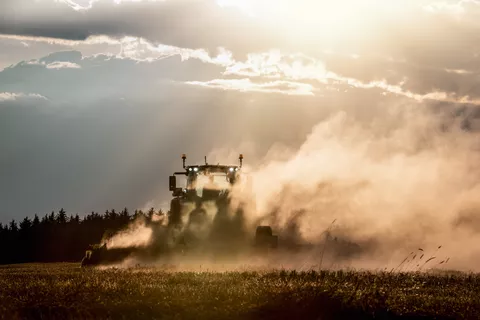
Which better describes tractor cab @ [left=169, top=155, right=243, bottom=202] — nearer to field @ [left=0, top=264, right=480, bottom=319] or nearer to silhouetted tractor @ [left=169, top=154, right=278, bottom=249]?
silhouetted tractor @ [left=169, top=154, right=278, bottom=249]

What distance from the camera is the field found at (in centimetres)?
1853

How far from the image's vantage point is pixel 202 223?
119ft

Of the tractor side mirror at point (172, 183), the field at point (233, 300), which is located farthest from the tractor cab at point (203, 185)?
the field at point (233, 300)

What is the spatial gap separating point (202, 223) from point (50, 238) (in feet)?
260

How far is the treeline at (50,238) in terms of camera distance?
10669 cm

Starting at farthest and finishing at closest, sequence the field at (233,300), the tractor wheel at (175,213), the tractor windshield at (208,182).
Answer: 1. the tractor windshield at (208,182)
2. the tractor wheel at (175,213)
3. the field at (233,300)

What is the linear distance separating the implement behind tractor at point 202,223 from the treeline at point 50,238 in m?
64.5

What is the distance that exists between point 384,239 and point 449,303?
2212 cm

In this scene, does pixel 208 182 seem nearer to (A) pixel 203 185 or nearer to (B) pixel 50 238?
(A) pixel 203 185

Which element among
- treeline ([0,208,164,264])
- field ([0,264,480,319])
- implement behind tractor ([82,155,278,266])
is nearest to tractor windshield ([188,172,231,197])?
implement behind tractor ([82,155,278,266])

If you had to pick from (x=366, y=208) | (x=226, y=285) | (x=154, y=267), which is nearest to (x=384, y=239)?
(x=366, y=208)

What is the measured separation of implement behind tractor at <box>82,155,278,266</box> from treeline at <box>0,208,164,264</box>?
6446cm

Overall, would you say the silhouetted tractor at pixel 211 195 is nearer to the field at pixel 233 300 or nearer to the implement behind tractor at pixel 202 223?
the implement behind tractor at pixel 202 223

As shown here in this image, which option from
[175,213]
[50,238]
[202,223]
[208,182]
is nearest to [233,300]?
[202,223]
